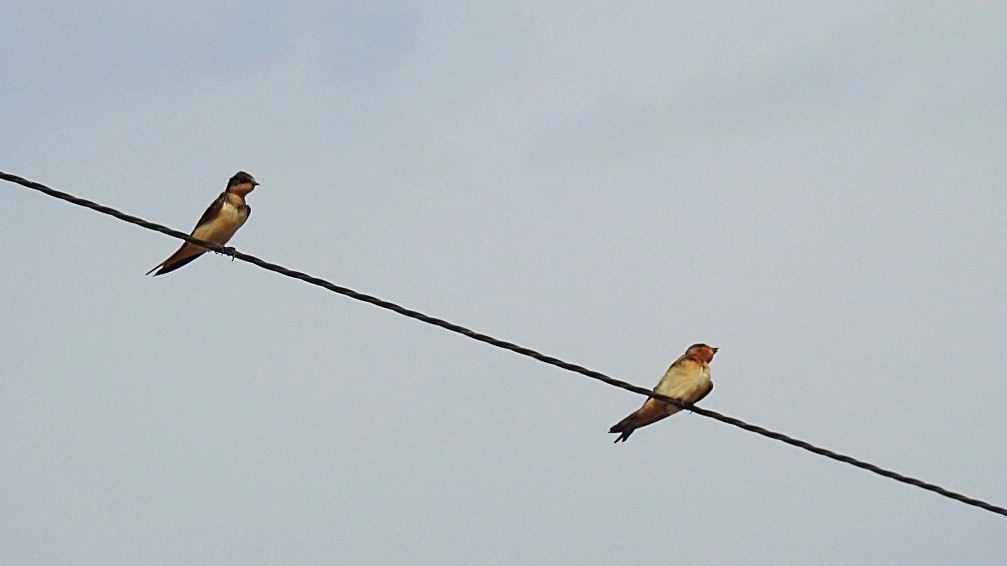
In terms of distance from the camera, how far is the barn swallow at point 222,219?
35.9 feet

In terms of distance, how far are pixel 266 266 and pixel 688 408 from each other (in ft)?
6.89

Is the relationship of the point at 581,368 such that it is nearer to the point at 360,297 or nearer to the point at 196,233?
the point at 360,297

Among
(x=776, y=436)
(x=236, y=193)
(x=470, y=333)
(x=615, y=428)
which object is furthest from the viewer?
(x=236, y=193)

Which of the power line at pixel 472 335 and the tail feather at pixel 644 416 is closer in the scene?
the power line at pixel 472 335

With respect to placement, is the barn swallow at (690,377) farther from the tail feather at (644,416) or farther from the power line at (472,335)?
the power line at (472,335)

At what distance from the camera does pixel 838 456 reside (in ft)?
22.9

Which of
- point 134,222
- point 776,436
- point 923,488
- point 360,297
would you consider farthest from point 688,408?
point 134,222

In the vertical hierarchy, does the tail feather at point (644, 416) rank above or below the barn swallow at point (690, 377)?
below

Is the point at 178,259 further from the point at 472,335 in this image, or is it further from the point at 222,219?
the point at 472,335

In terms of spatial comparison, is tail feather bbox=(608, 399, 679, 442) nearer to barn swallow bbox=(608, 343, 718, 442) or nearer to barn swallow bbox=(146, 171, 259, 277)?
barn swallow bbox=(608, 343, 718, 442)

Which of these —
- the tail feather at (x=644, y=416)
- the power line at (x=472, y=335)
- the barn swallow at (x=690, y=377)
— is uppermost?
the barn swallow at (x=690, y=377)

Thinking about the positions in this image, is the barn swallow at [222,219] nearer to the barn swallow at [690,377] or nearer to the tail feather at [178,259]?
the tail feather at [178,259]

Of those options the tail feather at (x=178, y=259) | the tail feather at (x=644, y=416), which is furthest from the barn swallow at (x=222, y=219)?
the tail feather at (x=644, y=416)

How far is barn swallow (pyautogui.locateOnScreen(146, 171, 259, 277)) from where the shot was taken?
35.9 feet
